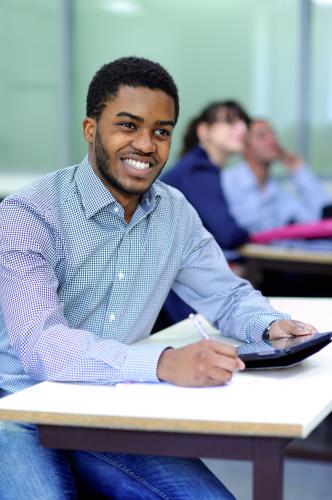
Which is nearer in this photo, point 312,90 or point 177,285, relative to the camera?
point 177,285

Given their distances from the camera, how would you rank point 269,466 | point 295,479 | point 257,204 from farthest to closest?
1. point 257,204
2. point 295,479
3. point 269,466

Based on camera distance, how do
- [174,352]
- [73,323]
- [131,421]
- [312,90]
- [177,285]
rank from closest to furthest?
[131,421] → [174,352] → [73,323] → [177,285] → [312,90]

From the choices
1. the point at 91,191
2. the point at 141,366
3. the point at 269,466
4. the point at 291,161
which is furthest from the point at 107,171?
the point at 291,161

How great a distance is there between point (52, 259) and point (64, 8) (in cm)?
482

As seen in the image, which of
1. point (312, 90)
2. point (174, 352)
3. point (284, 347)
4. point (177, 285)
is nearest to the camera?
point (174, 352)

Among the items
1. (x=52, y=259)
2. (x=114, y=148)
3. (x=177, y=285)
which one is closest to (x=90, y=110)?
(x=114, y=148)

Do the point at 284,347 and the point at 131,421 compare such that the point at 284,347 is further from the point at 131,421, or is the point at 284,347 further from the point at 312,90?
the point at 312,90

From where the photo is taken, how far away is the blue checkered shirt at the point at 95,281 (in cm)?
181

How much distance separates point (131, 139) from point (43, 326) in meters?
0.43

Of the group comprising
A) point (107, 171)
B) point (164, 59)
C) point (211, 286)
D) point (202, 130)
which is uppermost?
point (164, 59)

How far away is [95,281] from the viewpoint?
206 centimetres

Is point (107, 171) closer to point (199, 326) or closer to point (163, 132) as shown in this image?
point (163, 132)

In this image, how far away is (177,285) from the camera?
2.38m

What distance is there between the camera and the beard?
206 centimetres
